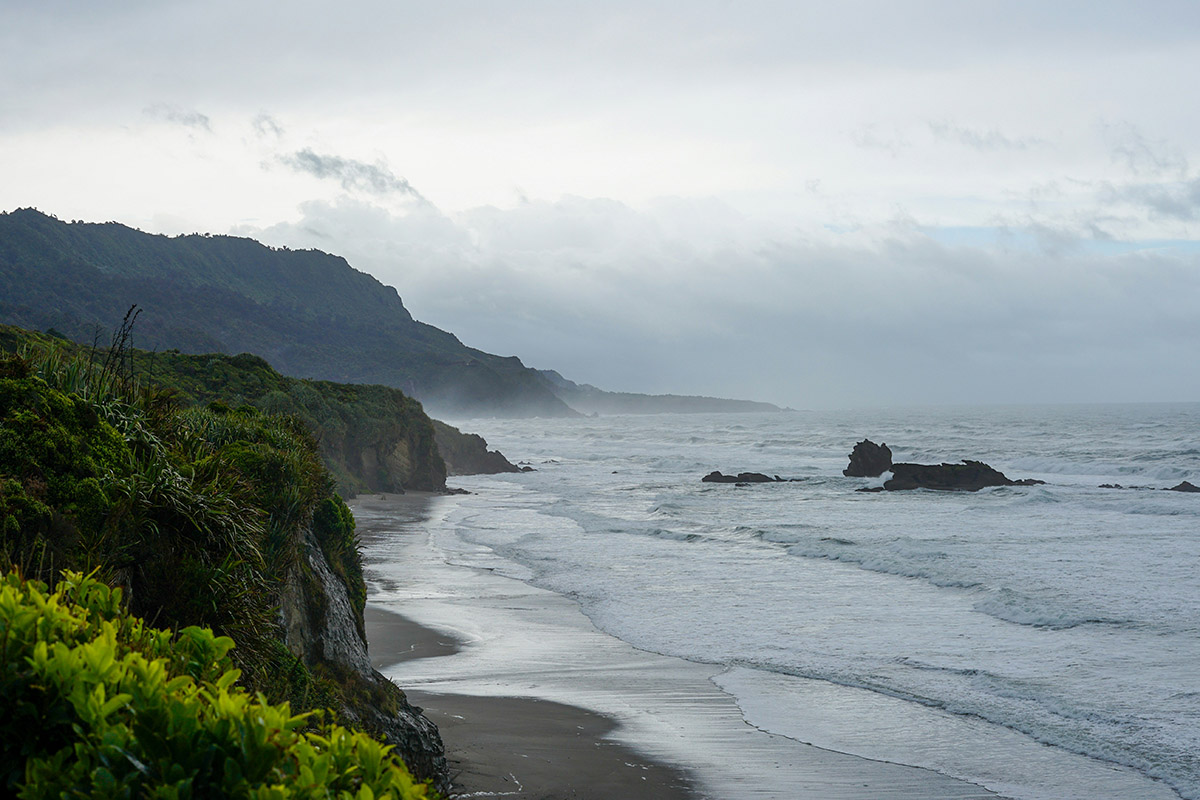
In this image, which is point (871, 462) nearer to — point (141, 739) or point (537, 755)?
point (537, 755)

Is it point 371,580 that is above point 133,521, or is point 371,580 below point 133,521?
below

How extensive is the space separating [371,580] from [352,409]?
25423 millimetres

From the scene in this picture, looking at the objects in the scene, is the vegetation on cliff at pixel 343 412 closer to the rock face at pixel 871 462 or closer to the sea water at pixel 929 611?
A: the sea water at pixel 929 611

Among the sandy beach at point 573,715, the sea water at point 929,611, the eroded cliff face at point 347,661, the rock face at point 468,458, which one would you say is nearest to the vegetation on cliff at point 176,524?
the eroded cliff face at point 347,661

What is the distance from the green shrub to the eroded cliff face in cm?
471

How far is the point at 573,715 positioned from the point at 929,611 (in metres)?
7.55

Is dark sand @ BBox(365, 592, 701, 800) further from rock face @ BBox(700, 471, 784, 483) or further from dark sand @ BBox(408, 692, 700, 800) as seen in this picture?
rock face @ BBox(700, 471, 784, 483)

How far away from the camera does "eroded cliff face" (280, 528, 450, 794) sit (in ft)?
23.5

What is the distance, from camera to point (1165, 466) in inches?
1960

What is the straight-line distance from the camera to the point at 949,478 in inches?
1624

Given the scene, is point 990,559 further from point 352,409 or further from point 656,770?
point 352,409

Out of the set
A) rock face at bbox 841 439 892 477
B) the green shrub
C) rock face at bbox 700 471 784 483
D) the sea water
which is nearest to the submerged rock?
rock face at bbox 700 471 784 483

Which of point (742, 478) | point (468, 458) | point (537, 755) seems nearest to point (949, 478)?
point (742, 478)

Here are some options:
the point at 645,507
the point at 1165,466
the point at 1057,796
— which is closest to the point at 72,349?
the point at 645,507
